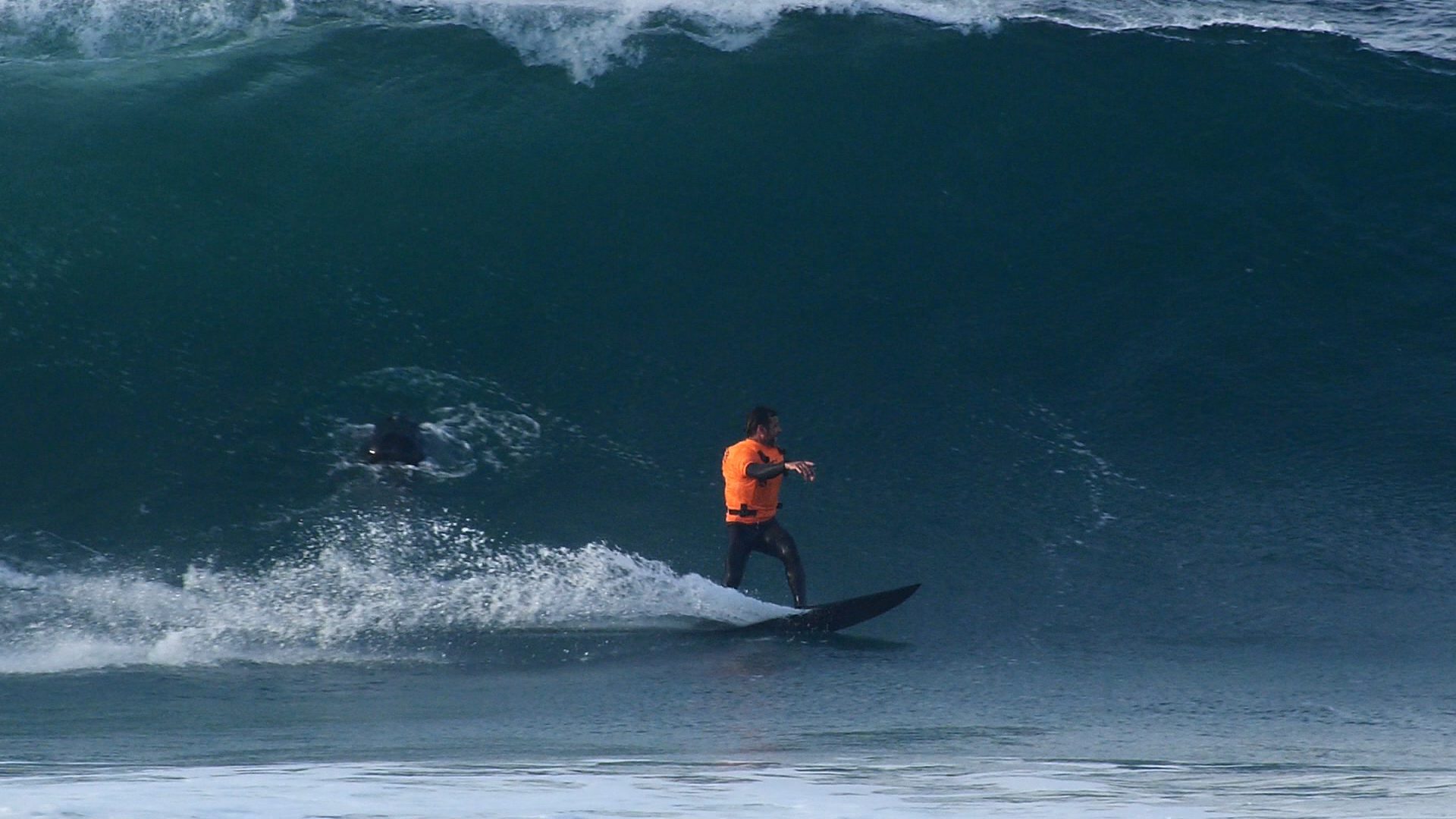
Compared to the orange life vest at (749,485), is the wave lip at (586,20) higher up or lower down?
higher up

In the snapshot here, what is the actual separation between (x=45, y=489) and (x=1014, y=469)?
19.5 feet

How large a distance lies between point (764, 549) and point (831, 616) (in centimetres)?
55

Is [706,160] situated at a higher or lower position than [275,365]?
higher

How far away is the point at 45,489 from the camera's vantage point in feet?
30.9

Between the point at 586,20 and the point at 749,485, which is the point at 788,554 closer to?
the point at 749,485

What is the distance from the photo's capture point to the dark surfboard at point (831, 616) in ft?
27.1

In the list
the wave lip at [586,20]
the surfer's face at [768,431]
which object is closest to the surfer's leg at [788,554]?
the surfer's face at [768,431]

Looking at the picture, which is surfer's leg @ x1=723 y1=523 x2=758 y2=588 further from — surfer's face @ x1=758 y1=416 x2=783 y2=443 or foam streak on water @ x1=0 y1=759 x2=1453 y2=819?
foam streak on water @ x1=0 y1=759 x2=1453 y2=819

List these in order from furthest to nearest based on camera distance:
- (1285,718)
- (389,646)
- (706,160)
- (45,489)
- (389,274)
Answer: (706,160), (389,274), (45,489), (389,646), (1285,718)

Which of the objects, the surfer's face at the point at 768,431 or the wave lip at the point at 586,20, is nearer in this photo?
the surfer's face at the point at 768,431

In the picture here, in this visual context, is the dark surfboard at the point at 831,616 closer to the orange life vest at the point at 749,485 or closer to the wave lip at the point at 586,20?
the orange life vest at the point at 749,485

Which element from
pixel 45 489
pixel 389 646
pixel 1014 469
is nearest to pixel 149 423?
pixel 45 489

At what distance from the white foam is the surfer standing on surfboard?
212mm

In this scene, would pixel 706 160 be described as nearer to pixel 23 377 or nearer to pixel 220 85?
pixel 220 85
